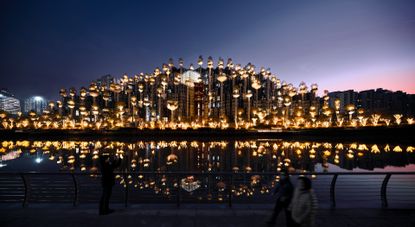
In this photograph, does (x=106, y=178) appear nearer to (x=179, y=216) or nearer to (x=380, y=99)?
(x=179, y=216)

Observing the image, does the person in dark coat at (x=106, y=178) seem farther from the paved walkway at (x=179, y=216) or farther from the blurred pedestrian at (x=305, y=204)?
the blurred pedestrian at (x=305, y=204)

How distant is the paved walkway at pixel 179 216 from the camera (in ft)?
24.5

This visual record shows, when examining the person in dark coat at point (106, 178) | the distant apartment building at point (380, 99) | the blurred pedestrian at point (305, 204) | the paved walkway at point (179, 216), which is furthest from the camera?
the distant apartment building at point (380, 99)

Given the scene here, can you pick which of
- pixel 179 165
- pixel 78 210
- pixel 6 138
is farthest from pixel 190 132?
pixel 78 210

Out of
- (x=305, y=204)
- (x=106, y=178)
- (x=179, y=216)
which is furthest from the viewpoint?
(x=106, y=178)

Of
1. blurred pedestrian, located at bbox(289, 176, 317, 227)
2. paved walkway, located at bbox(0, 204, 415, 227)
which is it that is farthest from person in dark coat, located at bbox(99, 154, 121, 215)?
blurred pedestrian, located at bbox(289, 176, 317, 227)

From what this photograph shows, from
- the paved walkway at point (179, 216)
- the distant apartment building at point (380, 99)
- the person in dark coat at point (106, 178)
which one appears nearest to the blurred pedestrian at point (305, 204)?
the paved walkway at point (179, 216)

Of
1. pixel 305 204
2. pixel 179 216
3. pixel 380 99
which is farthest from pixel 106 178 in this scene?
pixel 380 99

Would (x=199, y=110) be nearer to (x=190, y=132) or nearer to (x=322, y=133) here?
(x=190, y=132)

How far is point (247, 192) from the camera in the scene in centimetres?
1422

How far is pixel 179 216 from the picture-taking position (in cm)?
803

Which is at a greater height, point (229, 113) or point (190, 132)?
Answer: point (229, 113)

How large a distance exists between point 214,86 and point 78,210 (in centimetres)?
14273

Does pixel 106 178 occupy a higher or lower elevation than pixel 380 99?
lower
